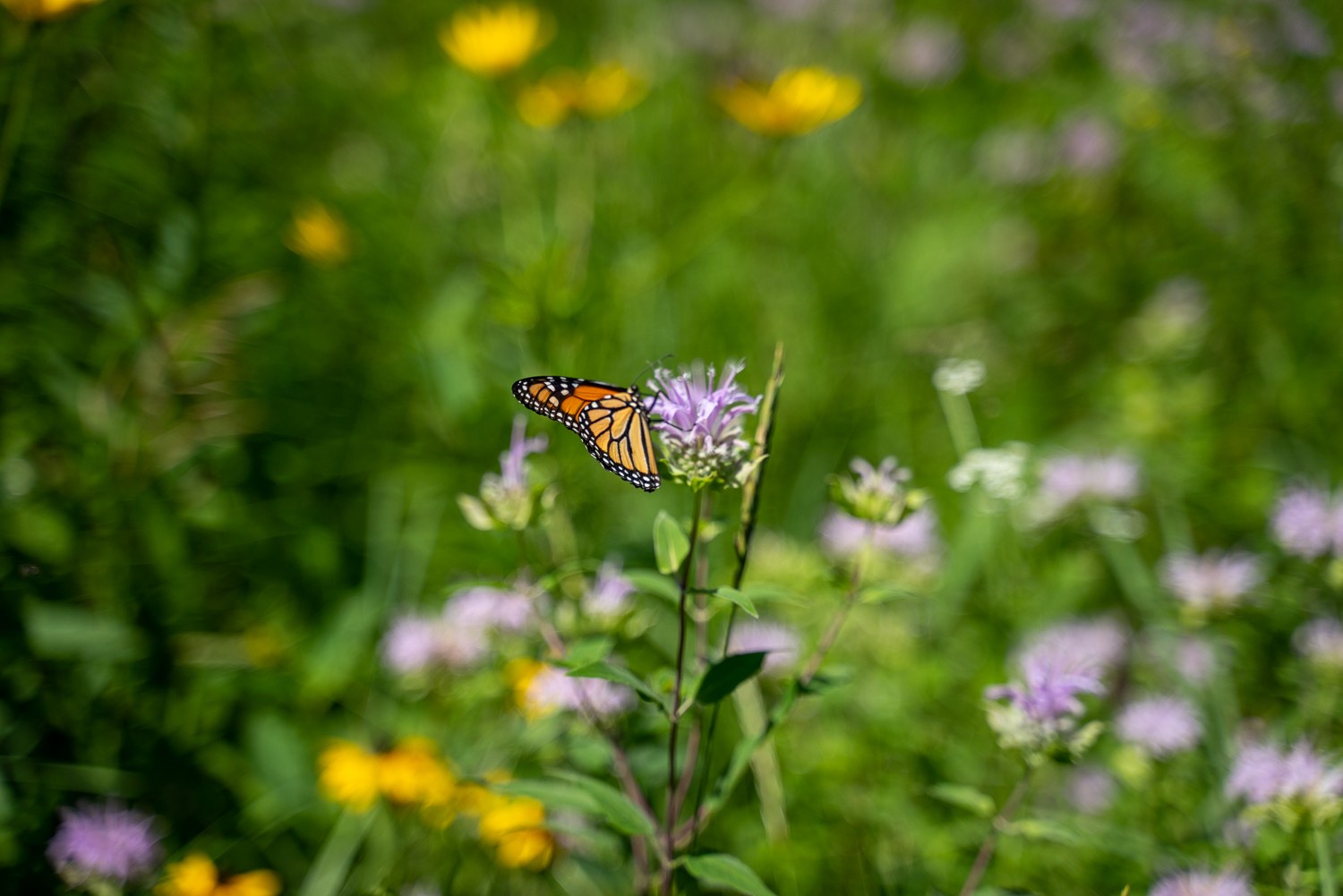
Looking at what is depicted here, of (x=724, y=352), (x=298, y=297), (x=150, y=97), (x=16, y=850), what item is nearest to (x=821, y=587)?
(x=724, y=352)

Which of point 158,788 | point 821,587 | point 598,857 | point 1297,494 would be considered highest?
point 1297,494

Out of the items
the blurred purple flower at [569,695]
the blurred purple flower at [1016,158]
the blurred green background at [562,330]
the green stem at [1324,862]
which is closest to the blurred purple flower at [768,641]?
the blurred green background at [562,330]

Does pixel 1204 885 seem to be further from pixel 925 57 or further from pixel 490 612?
pixel 925 57

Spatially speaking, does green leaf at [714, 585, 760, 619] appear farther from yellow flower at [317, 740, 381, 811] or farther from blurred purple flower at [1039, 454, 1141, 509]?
blurred purple flower at [1039, 454, 1141, 509]

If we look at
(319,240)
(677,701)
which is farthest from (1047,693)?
(319,240)

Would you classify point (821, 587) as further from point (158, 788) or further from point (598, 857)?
point (158, 788)

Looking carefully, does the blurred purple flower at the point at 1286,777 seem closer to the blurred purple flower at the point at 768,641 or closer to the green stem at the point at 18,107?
the blurred purple flower at the point at 768,641
